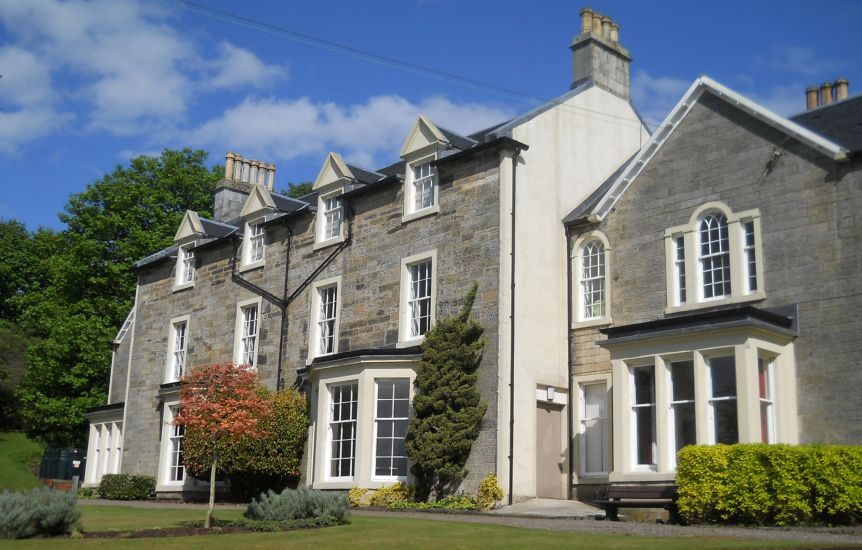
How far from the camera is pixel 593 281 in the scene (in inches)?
906

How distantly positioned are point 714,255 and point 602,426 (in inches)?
191

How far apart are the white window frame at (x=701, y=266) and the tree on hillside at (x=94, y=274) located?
3015 cm

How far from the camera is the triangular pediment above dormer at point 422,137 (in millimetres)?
24547

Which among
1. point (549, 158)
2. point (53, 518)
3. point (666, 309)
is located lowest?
point (53, 518)

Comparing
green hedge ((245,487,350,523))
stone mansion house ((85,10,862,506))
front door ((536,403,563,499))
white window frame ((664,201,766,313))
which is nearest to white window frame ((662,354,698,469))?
stone mansion house ((85,10,862,506))

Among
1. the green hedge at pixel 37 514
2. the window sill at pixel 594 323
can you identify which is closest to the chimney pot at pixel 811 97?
the window sill at pixel 594 323

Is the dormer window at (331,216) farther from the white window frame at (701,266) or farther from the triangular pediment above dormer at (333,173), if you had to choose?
the white window frame at (701,266)

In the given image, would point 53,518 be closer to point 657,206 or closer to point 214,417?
point 214,417

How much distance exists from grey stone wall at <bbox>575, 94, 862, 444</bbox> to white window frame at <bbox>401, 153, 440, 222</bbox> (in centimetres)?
443

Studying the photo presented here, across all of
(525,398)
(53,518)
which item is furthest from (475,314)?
(53,518)

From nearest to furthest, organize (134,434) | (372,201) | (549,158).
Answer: (549,158)
(372,201)
(134,434)

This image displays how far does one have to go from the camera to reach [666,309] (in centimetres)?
2089

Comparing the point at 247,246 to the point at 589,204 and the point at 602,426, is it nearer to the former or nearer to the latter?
the point at 589,204

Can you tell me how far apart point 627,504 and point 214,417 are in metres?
8.16
